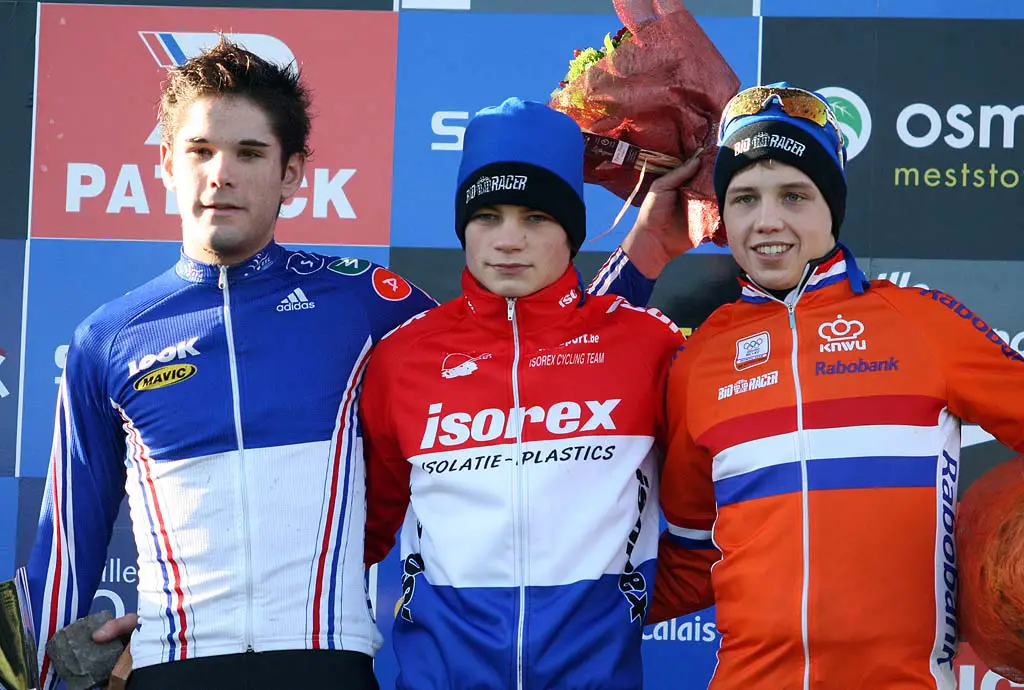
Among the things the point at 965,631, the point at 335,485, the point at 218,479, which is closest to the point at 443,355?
the point at 335,485

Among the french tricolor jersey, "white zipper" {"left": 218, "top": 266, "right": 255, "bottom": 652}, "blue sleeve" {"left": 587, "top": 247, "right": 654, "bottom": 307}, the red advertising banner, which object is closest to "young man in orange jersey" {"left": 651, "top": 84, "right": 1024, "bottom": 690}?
the french tricolor jersey

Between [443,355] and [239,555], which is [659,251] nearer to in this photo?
[443,355]

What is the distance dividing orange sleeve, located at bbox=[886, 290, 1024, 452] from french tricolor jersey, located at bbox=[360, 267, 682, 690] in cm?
50

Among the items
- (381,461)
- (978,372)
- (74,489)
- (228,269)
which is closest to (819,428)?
(978,372)

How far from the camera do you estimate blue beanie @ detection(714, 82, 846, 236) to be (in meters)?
2.28

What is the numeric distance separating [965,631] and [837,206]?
30.3 inches

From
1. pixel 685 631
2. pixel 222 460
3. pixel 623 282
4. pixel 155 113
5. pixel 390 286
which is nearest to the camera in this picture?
pixel 222 460

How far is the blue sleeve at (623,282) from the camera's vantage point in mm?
2750

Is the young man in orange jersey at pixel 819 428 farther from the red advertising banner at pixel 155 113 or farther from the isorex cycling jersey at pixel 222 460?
the red advertising banner at pixel 155 113

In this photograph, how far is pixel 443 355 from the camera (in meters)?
2.40

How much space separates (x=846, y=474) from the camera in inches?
83.8

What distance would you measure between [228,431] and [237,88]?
26.5 inches

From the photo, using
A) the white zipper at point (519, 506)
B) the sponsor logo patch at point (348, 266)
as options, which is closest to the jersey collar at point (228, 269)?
the sponsor logo patch at point (348, 266)

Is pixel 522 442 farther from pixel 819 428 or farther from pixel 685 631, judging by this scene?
pixel 685 631
